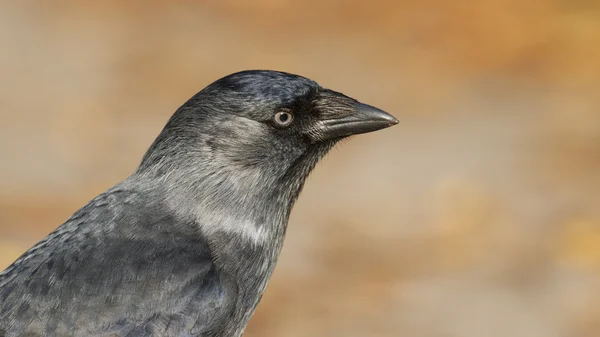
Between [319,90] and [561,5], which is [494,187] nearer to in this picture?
[561,5]

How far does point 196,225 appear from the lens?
543 cm

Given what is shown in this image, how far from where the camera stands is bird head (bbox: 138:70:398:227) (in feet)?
17.9

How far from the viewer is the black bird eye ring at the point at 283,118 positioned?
5504 mm

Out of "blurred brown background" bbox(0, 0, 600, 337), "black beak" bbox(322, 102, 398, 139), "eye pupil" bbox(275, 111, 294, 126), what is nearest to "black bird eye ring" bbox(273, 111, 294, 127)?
"eye pupil" bbox(275, 111, 294, 126)

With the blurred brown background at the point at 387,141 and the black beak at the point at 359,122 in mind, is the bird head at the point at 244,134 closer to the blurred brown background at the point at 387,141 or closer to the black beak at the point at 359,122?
the black beak at the point at 359,122

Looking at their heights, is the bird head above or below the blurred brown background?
above

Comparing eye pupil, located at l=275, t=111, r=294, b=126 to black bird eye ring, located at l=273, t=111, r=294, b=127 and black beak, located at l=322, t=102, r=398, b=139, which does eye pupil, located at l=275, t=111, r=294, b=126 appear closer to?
black bird eye ring, located at l=273, t=111, r=294, b=127

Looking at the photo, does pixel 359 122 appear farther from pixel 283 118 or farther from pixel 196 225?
pixel 196 225

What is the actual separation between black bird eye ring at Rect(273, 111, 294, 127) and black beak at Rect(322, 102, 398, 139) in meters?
0.20

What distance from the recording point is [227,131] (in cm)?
548

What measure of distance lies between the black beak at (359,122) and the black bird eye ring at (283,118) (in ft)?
0.64

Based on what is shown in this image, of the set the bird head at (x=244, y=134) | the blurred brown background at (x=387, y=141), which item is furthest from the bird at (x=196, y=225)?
the blurred brown background at (x=387, y=141)

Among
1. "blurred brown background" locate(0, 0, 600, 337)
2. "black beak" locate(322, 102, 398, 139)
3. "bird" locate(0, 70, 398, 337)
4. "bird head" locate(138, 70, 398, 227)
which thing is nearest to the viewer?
"bird" locate(0, 70, 398, 337)

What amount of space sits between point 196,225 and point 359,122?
0.91m
